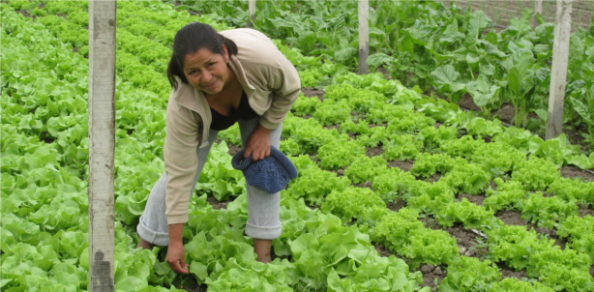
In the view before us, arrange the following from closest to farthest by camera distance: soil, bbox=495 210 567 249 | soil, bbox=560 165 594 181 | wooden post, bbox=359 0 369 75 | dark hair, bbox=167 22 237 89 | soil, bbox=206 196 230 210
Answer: dark hair, bbox=167 22 237 89 < soil, bbox=495 210 567 249 < soil, bbox=206 196 230 210 < soil, bbox=560 165 594 181 < wooden post, bbox=359 0 369 75

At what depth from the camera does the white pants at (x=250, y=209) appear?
12.0 feet

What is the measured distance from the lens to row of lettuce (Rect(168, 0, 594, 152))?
681cm

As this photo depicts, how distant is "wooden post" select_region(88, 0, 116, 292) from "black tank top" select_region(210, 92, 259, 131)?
82 cm

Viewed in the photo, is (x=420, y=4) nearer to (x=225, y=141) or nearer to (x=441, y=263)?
(x=225, y=141)

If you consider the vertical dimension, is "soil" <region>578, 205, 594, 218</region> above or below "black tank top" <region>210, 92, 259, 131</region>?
below

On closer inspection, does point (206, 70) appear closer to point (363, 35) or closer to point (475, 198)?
point (475, 198)

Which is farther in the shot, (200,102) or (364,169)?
(364,169)

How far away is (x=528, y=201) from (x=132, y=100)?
401 cm

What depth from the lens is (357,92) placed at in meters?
7.43

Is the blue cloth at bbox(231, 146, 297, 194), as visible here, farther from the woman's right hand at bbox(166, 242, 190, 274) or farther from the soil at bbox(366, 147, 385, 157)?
the soil at bbox(366, 147, 385, 157)

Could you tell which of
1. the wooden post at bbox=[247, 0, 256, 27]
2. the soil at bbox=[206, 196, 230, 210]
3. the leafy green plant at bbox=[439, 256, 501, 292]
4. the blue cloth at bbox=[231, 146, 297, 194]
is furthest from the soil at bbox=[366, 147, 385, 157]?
the wooden post at bbox=[247, 0, 256, 27]

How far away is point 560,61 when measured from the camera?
20.5 ft

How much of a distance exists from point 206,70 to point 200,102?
11.1 inches

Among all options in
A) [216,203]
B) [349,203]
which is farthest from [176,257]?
[349,203]
